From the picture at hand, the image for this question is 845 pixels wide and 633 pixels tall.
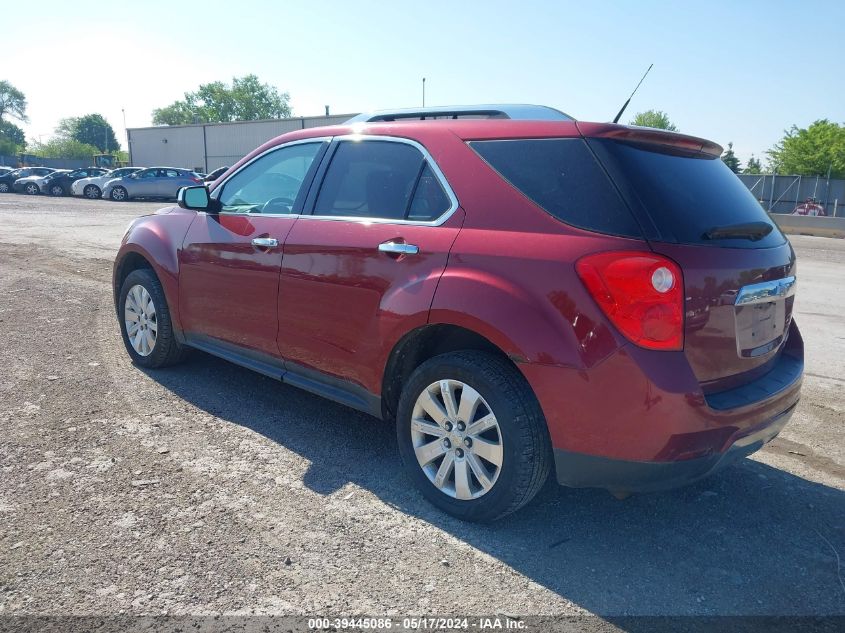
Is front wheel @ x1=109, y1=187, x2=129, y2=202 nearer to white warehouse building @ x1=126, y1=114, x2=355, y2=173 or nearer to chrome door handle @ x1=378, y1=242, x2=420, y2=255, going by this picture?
white warehouse building @ x1=126, y1=114, x2=355, y2=173

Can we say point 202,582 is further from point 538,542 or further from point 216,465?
point 538,542

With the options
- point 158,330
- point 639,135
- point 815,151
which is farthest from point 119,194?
point 815,151

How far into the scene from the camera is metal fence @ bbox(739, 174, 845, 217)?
102 feet

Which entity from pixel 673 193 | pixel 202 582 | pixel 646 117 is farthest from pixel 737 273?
pixel 646 117

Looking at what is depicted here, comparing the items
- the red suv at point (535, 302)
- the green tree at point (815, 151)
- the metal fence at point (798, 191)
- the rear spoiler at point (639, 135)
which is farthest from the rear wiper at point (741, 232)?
the green tree at point (815, 151)

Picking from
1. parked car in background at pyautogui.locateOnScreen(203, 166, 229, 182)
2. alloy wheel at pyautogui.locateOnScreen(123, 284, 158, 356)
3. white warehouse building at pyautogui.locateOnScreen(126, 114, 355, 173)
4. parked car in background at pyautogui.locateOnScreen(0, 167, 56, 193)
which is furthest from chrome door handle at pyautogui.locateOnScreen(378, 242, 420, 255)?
parked car in background at pyautogui.locateOnScreen(0, 167, 56, 193)

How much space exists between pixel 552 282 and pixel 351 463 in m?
1.67

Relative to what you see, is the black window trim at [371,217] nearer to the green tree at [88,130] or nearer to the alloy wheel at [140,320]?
the alloy wheel at [140,320]

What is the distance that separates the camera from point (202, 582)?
8.36ft

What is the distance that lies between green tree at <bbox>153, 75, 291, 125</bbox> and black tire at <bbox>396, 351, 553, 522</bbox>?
11625 cm

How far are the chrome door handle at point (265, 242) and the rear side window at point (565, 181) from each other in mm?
1455

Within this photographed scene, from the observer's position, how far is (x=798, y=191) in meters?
31.2

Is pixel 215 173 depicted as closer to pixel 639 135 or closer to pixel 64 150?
pixel 639 135

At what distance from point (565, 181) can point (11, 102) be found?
141 metres
